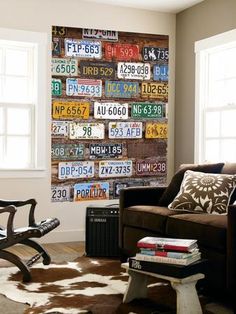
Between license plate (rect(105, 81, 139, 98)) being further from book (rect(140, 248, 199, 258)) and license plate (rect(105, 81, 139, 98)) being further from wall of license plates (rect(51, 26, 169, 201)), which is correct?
book (rect(140, 248, 199, 258))

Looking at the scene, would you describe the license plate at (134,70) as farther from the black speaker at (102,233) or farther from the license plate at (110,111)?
the black speaker at (102,233)

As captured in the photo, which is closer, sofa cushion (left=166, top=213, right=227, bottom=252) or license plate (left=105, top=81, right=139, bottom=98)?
sofa cushion (left=166, top=213, right=227, bottom=252)

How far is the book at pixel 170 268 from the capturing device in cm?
291

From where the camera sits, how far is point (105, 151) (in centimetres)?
588

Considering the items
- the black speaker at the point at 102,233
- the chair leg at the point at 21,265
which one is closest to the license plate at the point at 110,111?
the black speaker at the point at 102,233

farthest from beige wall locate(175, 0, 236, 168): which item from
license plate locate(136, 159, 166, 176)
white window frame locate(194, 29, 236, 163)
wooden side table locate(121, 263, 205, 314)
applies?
wooden side table locate(121, 263, 205, 314)

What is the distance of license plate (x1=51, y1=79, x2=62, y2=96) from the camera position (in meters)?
5.62

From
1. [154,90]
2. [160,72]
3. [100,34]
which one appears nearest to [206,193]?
[154,90]

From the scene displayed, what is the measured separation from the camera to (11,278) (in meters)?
3.90

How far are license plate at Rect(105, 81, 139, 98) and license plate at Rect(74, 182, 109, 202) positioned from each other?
104 centimetres

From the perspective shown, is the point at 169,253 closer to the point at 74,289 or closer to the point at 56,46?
the point at 74,289

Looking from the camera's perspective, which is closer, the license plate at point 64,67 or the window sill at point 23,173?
the window sill at point 23,173

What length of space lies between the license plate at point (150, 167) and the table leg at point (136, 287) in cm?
278

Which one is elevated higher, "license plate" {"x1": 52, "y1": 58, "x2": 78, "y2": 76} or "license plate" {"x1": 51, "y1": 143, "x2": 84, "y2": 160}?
"license plate" {"x1": 52, "y1": 58, "x2": 78, "y2": 76}
